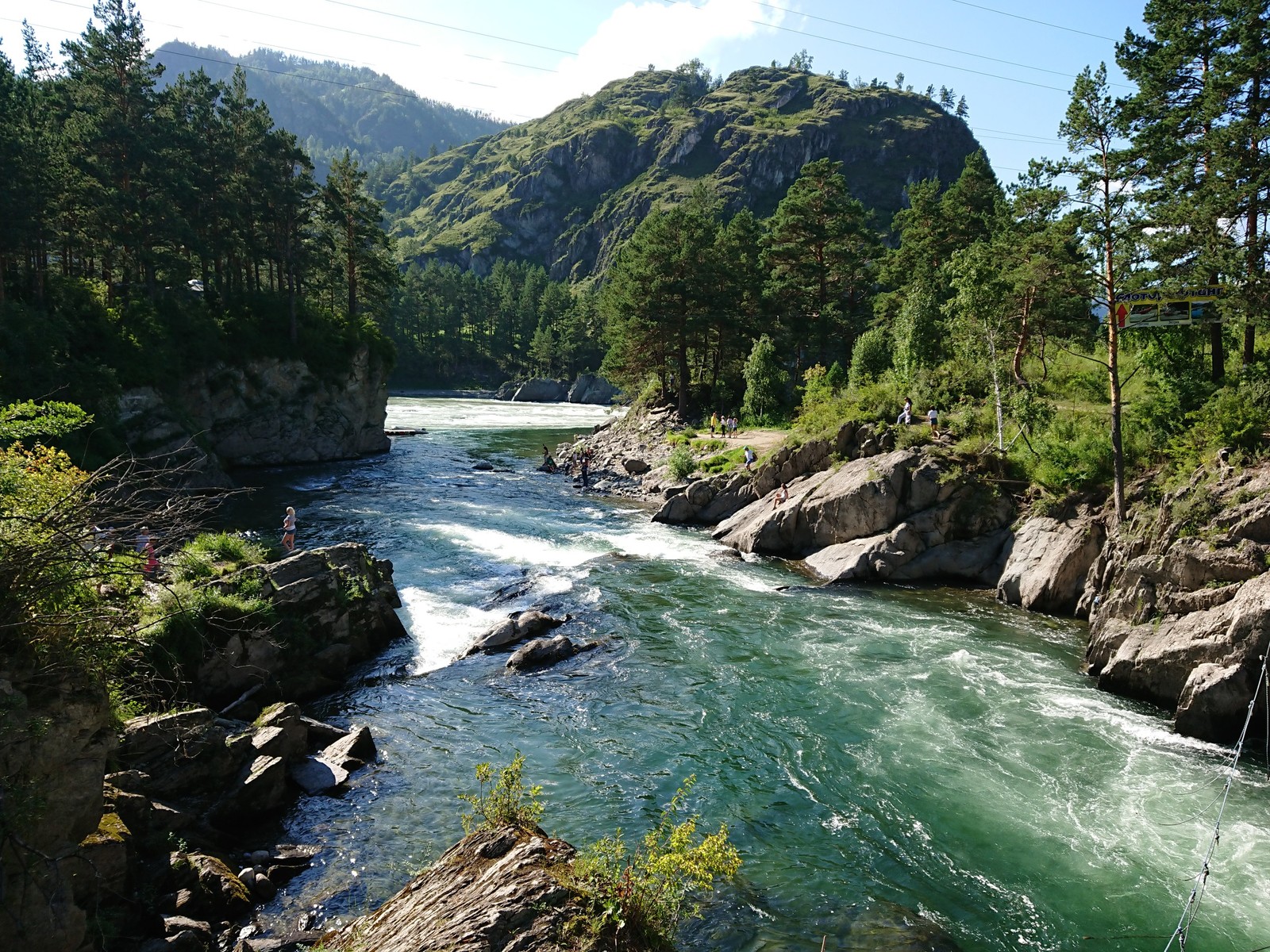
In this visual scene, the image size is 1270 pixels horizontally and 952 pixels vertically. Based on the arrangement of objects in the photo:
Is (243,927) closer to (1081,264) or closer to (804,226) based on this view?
(1081,264)

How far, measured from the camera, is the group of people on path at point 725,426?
48.9 meters

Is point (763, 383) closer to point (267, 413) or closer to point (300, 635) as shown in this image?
point (267, 413)

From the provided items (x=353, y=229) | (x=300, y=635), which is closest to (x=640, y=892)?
(x=300, y=635)

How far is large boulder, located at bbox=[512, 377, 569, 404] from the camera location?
4715 inches

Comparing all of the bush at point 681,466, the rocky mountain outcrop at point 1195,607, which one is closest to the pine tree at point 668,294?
the bush at point 681,466

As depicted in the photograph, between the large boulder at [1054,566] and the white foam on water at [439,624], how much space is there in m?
16.6

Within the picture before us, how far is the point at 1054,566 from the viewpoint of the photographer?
23.0 meters

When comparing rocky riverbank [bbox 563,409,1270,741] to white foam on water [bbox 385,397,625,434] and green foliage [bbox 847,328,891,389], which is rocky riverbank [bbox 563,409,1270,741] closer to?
green foliage [bbox 847,328,891,389]

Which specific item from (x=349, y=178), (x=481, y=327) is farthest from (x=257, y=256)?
(x=481, y=327)

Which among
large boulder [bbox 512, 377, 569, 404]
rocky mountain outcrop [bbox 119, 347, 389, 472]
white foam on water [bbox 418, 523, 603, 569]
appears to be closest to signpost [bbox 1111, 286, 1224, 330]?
white foam on water [bbox 418, 523, 603, 569]

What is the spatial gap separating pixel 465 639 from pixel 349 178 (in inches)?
2136

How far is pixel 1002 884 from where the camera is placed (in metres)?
11.0

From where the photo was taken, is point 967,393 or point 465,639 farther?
point 967,393

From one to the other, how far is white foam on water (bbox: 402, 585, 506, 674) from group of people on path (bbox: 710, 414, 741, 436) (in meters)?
28.0
